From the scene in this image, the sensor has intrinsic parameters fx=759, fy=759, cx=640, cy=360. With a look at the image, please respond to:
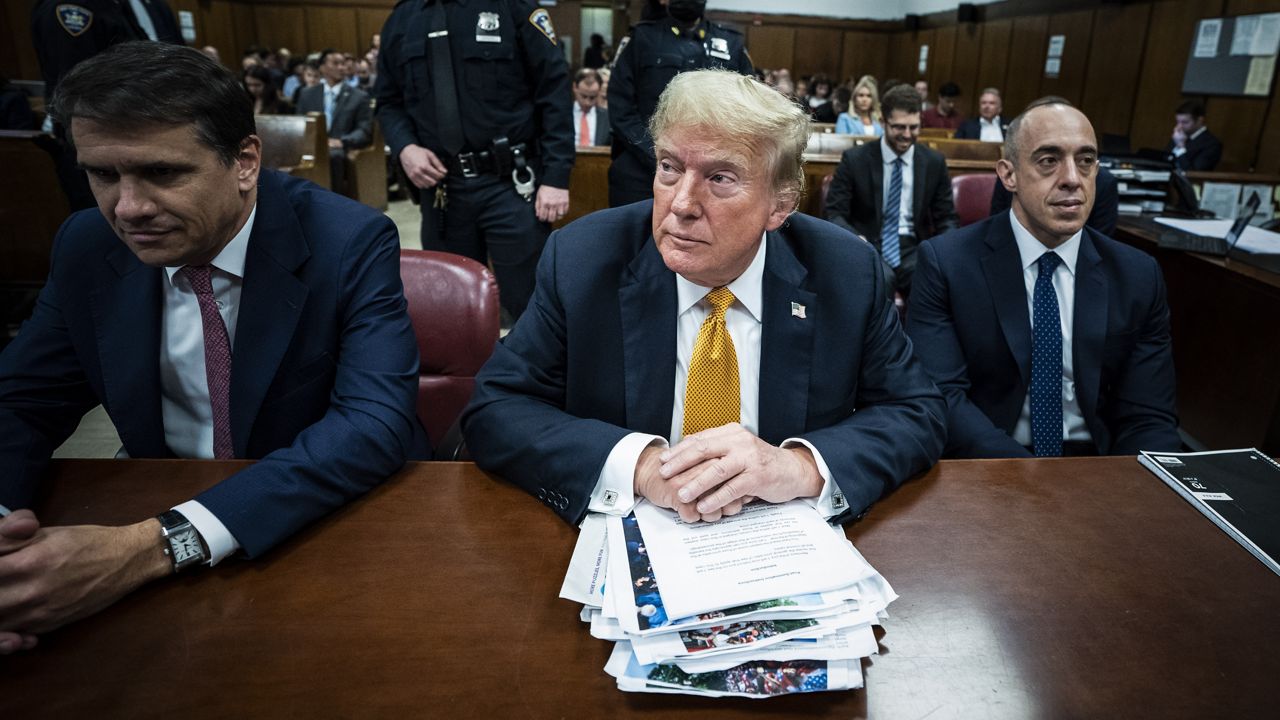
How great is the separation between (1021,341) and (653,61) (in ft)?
7.67

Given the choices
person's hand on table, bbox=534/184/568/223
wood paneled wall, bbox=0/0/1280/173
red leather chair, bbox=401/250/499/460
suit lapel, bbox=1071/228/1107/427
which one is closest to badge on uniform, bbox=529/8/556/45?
person's hand on table, bbox=534/184/568/223

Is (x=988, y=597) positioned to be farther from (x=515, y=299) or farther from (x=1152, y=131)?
(x=1152, y=131)

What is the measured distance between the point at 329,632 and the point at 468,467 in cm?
43

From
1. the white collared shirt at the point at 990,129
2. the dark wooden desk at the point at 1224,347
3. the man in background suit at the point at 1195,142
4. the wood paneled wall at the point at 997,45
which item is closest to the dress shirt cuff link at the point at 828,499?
the dark wooden desk at the point at 1224,347

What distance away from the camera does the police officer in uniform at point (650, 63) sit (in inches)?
138

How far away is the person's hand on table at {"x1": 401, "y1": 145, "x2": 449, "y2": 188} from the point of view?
2.78 m

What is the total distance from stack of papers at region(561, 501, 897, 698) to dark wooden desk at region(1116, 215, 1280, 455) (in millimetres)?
2585

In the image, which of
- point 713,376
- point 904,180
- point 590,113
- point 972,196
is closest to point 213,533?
point 713,376

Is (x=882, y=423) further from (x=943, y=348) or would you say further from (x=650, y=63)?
(x=650, y=63)

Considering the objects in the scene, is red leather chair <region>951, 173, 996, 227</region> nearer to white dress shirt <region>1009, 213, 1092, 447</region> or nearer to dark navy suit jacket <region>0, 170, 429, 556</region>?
white dress shirt <region>1009, 213, 1092, 447</region>

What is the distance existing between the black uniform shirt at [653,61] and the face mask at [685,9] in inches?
1.6

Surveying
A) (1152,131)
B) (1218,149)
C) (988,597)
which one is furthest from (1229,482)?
(1152,131)

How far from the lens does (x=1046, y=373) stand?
1.82m

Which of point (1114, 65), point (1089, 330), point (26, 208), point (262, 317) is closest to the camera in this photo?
point (262, 317)
